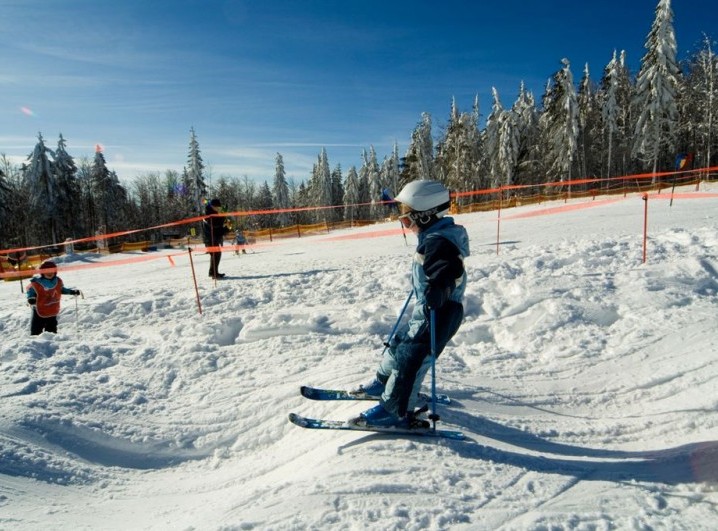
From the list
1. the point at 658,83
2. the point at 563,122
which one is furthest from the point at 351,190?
the point at 658,83

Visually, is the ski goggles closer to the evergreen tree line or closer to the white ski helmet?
the white ski helmet

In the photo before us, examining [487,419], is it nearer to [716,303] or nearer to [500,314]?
[500,314]

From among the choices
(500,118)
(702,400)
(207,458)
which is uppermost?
(500,118)

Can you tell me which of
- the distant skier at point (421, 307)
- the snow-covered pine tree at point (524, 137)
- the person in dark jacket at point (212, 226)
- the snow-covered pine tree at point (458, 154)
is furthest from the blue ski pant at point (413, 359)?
the snow-covered pine tree at point (458, 154)

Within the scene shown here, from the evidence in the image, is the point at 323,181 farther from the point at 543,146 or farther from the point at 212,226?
the point at 212,226

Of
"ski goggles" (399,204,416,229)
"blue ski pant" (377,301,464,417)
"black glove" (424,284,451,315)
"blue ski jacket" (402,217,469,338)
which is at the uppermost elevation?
"ski goggles" (399,204,416,229)

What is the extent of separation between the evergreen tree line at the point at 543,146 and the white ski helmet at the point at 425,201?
3825 centimetres

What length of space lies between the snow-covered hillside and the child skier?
0.50 metres

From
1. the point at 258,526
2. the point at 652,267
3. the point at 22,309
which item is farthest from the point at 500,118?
the point at 258,526

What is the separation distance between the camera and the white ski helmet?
315cm

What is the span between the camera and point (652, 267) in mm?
7078

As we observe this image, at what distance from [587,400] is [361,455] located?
8.81 feet

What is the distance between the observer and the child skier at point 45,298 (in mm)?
6781

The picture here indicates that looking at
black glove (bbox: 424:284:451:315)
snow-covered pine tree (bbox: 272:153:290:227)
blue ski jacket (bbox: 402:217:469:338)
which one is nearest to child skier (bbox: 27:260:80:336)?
blue ski jacket (bbox: 402:217:469:338)
